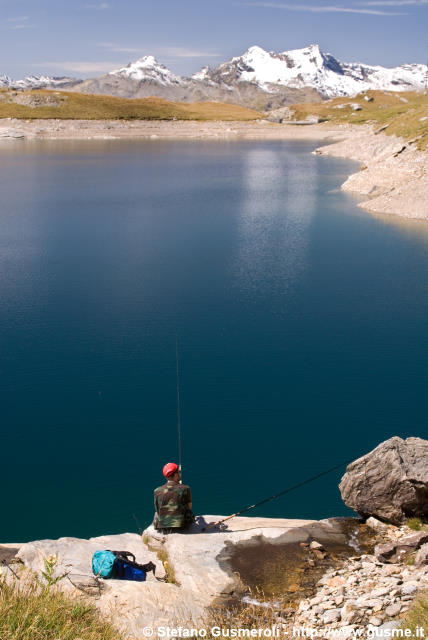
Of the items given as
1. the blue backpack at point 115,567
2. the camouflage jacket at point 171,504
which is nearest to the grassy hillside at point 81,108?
the camouflage jacket at point 171,504

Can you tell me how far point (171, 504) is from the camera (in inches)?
413

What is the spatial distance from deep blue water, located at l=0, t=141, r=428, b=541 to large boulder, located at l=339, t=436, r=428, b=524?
90.3 inches

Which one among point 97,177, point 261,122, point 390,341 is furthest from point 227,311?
point 261,122

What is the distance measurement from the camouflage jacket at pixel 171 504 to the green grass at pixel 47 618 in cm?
318

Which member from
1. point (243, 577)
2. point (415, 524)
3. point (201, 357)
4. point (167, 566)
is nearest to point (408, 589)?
point (243, 577)

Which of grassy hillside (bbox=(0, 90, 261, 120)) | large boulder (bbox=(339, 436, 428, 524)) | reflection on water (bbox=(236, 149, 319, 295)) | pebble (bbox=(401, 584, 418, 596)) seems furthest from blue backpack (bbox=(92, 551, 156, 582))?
grassy hillside (bbox=(0, 90, 261, 120))

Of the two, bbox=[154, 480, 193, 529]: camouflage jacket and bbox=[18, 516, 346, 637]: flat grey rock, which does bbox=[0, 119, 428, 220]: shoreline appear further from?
bbox=[154, 480, 193, 529]: camouflage jacket

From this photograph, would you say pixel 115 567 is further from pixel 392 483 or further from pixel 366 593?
pixel 392 483

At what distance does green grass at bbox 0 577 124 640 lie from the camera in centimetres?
605

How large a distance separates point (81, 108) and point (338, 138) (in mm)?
74464

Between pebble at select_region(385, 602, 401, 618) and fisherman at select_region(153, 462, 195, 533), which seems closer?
pebble at select_region(385, 602, 401, 618)

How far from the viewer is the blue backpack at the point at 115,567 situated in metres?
8.69

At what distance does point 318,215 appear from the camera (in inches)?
1918

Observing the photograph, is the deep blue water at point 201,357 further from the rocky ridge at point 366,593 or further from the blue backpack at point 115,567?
the rocky ridge at point 366,593
